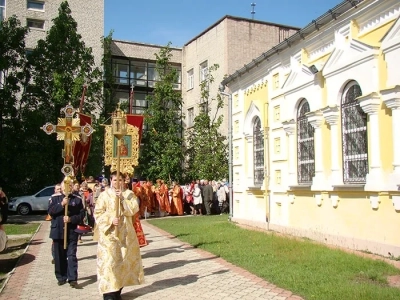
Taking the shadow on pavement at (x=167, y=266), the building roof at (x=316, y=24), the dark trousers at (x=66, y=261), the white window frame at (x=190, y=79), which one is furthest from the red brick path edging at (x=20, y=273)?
the white window frame at (x=190, y=79)

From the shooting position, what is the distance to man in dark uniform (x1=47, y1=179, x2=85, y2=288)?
7910 mm

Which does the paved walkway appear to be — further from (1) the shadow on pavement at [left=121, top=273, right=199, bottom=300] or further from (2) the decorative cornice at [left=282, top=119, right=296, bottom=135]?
(2) the decorative cornice at [left=282, top=119, right=296, bottom=135]

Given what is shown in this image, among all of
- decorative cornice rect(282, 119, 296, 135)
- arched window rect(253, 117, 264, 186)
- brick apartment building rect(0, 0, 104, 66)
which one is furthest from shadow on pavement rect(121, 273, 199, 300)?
brick apartment building rect(0, 0, 104, 66)

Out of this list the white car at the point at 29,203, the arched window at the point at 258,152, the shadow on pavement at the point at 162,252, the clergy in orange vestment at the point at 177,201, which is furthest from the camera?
the white car at the point at 29,203

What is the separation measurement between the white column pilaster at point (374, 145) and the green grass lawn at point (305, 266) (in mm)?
1519

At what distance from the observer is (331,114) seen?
36.6 feet

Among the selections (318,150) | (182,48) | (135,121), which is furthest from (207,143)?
(318,150)

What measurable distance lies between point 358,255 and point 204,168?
18.4 m

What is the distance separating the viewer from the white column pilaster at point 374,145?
9498 millimetres

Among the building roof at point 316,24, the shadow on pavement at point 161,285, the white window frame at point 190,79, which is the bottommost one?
Answer: the shadow on pavement at point 161,285

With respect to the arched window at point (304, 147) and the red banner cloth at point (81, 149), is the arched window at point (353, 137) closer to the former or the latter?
the arched window at point (304, 147)

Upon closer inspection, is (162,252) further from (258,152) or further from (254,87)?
(254,87)

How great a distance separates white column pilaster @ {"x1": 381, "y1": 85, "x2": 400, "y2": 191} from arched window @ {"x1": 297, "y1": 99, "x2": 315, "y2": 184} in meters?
3.33

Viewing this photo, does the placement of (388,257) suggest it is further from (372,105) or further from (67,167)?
(67,167)
